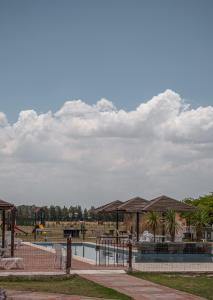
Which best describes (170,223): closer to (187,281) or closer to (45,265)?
(45,265)

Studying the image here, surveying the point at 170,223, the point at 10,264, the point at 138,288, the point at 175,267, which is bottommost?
the point at 138,288

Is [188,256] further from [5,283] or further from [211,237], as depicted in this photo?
[5,283]

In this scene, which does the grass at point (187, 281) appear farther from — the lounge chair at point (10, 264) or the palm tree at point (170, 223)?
the palm tree at point (170, 223)

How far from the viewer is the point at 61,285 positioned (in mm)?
15023

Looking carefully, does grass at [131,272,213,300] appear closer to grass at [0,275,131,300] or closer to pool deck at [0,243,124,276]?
pool deck at [0,243,124,276]

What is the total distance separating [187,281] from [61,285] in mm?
3660

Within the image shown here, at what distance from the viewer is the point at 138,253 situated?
2608cm

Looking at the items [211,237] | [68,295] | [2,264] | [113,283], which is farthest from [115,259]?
[211,237]

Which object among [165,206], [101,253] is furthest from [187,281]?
[165,206]

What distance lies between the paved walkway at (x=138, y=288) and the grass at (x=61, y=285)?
1.21 ft

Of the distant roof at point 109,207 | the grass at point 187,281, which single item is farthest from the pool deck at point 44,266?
the distant roof at point 109,207

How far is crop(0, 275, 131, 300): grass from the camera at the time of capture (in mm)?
13570

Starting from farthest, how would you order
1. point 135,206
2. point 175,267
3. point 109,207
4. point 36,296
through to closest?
point 109,207, point 135,206, point 175,267, point 36,296

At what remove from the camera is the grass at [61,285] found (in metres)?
13.6
